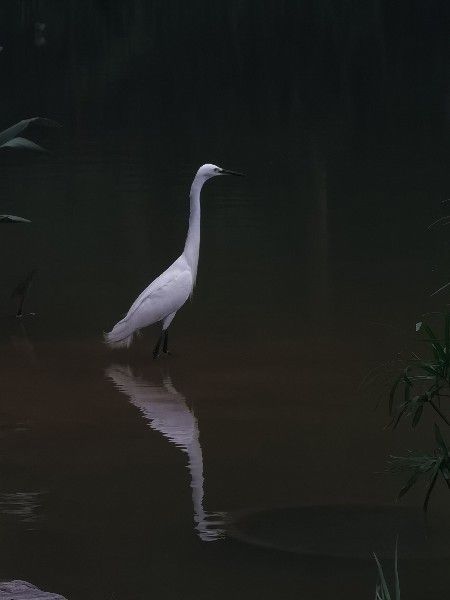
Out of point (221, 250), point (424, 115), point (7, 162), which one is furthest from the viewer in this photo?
point (424, 115)

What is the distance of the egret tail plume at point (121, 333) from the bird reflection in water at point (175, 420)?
9.1 inches

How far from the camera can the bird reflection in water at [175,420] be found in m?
6.29

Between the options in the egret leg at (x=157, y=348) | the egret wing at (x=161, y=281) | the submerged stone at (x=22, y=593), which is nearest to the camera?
the submerged stone at (x=22, y=593)

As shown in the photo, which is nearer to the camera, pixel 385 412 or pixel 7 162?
pixel 385 412

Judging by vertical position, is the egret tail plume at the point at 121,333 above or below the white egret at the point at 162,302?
below

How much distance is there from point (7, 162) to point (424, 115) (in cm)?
761

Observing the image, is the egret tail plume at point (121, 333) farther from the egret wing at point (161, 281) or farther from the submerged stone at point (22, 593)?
the submerged stone at point (22, 593)

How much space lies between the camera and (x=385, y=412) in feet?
25.9

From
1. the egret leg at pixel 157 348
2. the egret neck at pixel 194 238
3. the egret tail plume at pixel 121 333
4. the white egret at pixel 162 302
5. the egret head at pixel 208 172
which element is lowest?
the egret leg at pixel 157 348

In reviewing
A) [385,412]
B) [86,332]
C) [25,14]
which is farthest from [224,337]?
[25,14]

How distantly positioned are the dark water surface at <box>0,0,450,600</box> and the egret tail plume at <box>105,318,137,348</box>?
0.10 meters

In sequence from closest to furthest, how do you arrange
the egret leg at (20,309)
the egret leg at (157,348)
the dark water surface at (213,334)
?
the dark water surface at (213,334) < the egret leg at (157,348) < the egret leg at (20,309)

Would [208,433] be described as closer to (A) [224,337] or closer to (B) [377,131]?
(A) [224,337]

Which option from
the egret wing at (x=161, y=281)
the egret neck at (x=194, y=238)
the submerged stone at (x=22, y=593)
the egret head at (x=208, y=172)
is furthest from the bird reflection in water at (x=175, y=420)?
the egret head at (x=208, y=172)
